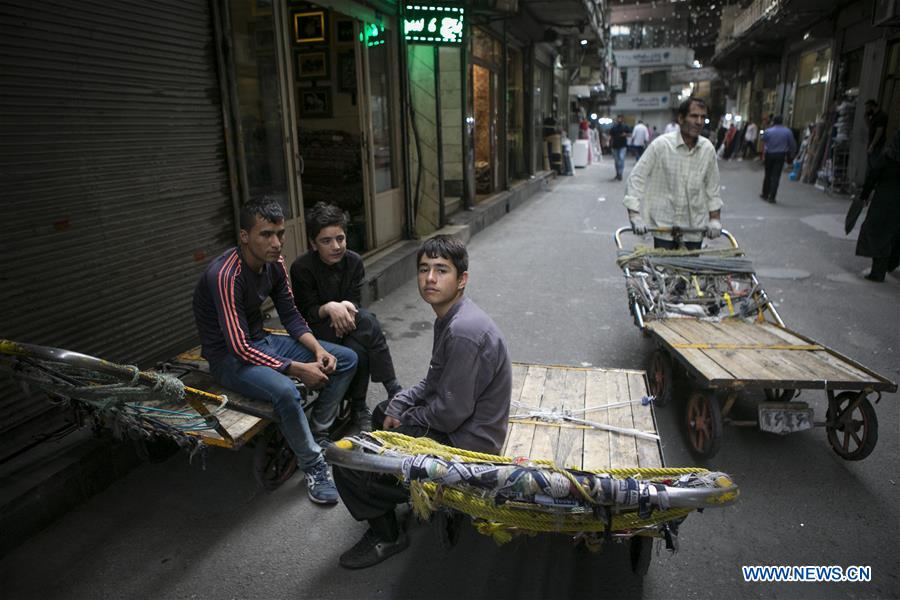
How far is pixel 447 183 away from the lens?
1284 centimetres

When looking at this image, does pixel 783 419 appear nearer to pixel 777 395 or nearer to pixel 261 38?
pixel 777 395

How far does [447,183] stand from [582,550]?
10.6m

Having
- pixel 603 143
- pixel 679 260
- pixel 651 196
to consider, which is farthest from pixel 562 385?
pixel 603 143

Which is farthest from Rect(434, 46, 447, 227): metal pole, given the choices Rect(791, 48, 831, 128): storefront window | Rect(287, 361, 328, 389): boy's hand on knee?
Rect(791, 48, 831, 128): storefront window

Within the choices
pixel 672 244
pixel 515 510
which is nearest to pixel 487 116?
pixel 672 244

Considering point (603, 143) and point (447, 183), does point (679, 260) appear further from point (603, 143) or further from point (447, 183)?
point (603, 143)

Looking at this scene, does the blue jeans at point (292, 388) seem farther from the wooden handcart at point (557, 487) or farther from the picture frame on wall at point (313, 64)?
the picture frame on wall at point (313, 64)

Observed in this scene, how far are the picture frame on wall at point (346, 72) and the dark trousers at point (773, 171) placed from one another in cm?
1065

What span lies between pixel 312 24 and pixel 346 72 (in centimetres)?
81

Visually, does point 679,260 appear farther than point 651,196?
No

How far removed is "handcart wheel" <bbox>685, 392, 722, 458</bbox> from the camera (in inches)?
144

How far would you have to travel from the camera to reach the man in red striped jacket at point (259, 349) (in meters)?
3.32

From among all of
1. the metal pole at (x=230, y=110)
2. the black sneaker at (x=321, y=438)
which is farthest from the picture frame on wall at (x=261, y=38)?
the black sneaker at (x=321, y=438)

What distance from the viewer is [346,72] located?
325 inches
